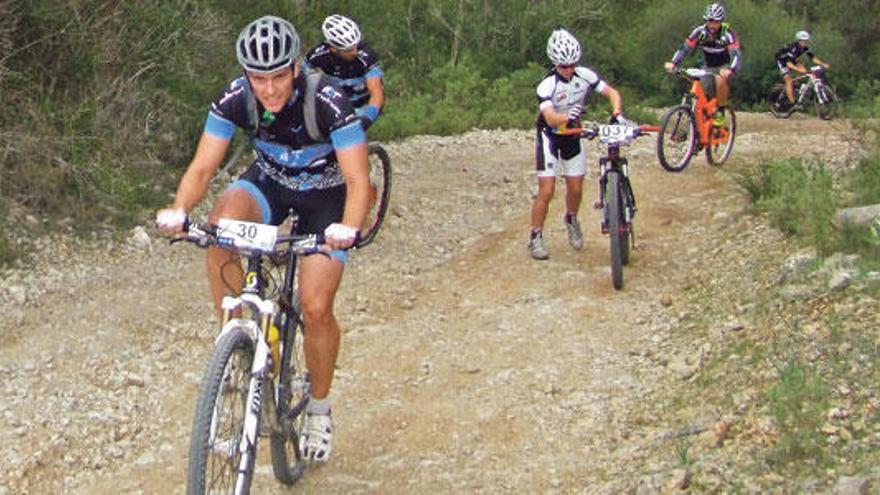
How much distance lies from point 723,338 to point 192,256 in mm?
4448

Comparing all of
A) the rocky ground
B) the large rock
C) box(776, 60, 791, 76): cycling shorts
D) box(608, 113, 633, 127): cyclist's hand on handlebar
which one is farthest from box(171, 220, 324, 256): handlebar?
box(776, 60, 791, 76): cycling shorts

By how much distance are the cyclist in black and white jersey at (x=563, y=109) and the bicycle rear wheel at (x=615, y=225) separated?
50cm

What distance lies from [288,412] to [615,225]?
12.9ft

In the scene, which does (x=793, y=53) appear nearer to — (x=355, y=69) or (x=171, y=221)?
(x=355, y=69)

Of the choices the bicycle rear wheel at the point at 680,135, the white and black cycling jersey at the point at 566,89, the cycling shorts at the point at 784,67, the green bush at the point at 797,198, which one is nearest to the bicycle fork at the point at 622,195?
the white and black cycling jersey at the point at 566,89

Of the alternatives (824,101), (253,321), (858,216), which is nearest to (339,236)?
(253,321)

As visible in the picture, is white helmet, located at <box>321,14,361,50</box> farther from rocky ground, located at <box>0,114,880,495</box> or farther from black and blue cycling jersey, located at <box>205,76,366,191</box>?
black and blue cycling jersey, located at <box>205,76,366,191</box>

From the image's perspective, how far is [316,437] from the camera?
4.96 metres

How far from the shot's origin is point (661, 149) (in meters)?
11.8

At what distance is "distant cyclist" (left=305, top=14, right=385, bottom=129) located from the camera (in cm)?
829

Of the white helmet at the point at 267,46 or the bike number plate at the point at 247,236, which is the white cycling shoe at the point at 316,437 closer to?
the bike number plate at the point at 247,236

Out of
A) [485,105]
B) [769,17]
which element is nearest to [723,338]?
[485,105]

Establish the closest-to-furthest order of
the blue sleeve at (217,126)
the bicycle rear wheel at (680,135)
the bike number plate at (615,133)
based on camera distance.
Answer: the blue sleeve at (217,126) < the bike number plate at (615,133) < the bicycle rear wheel at (680,135)

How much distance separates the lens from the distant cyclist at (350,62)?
27.2ft
